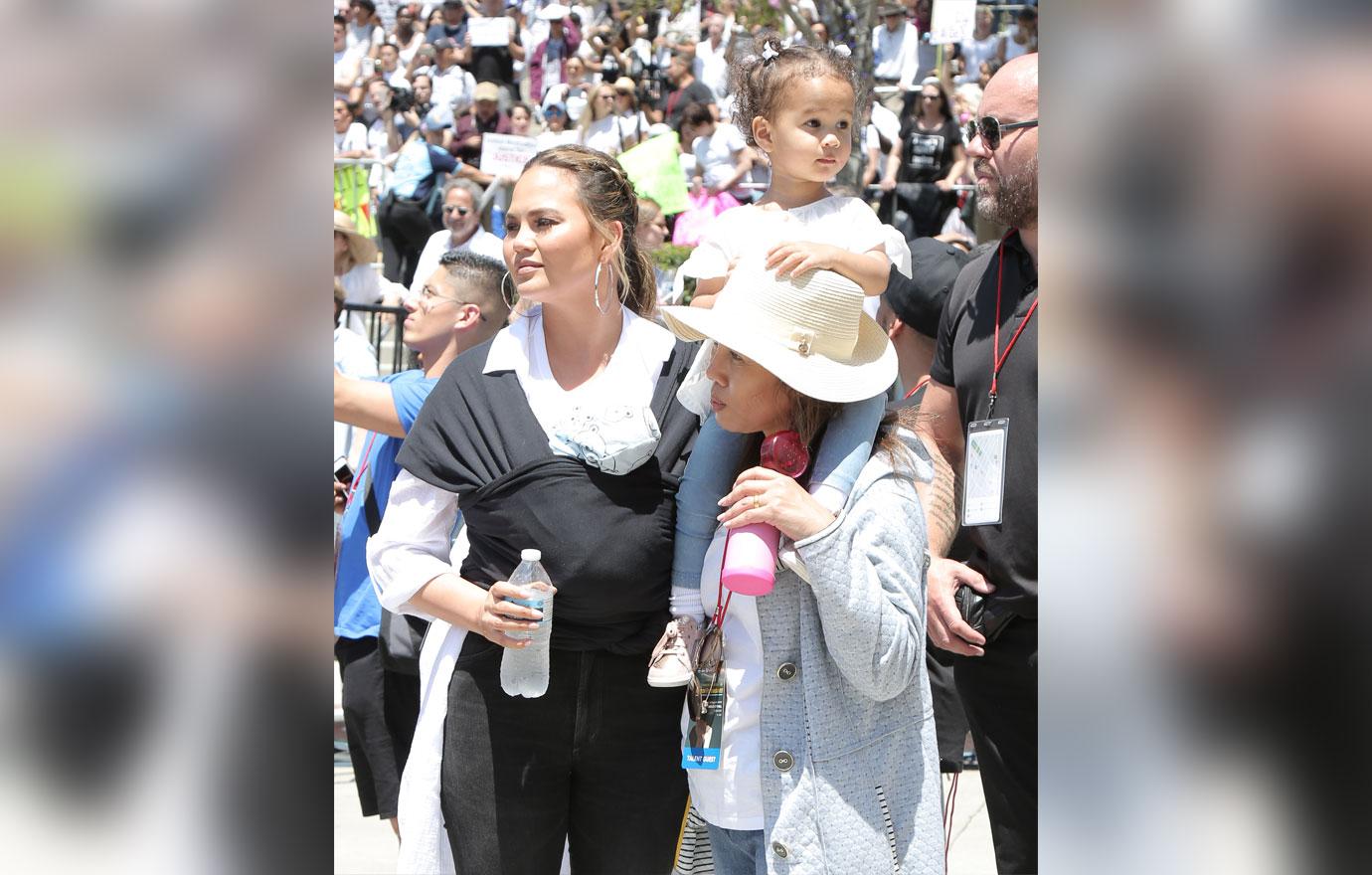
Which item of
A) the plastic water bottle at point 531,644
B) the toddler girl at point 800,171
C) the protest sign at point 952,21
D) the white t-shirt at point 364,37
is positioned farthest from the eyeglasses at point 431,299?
the white t-shirt at point 364,37

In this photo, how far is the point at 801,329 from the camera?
97.2 inches

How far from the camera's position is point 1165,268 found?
82 centimetres

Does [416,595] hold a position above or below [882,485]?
below

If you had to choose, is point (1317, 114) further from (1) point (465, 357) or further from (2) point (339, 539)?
(2) point (339, 539)

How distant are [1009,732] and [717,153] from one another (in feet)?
31.6

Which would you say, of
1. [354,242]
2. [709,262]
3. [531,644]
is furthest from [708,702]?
[354,242]

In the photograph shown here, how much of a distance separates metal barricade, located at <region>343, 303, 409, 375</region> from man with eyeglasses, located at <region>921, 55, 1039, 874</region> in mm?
6375

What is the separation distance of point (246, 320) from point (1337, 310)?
0.60 m

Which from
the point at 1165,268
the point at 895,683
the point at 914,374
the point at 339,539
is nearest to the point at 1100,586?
the point at 1165,268

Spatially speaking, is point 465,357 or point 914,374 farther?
point 914,374

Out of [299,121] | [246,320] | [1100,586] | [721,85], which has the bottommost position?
[1100,586]

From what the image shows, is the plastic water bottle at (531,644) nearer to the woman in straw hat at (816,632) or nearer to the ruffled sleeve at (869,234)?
the woman in straw hat at (816,632)

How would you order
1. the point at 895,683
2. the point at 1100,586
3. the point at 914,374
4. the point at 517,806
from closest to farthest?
the point at 1100,586, the point at 895,683, the point at 517,806, the point at 914,374

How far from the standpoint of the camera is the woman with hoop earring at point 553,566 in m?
2.64
